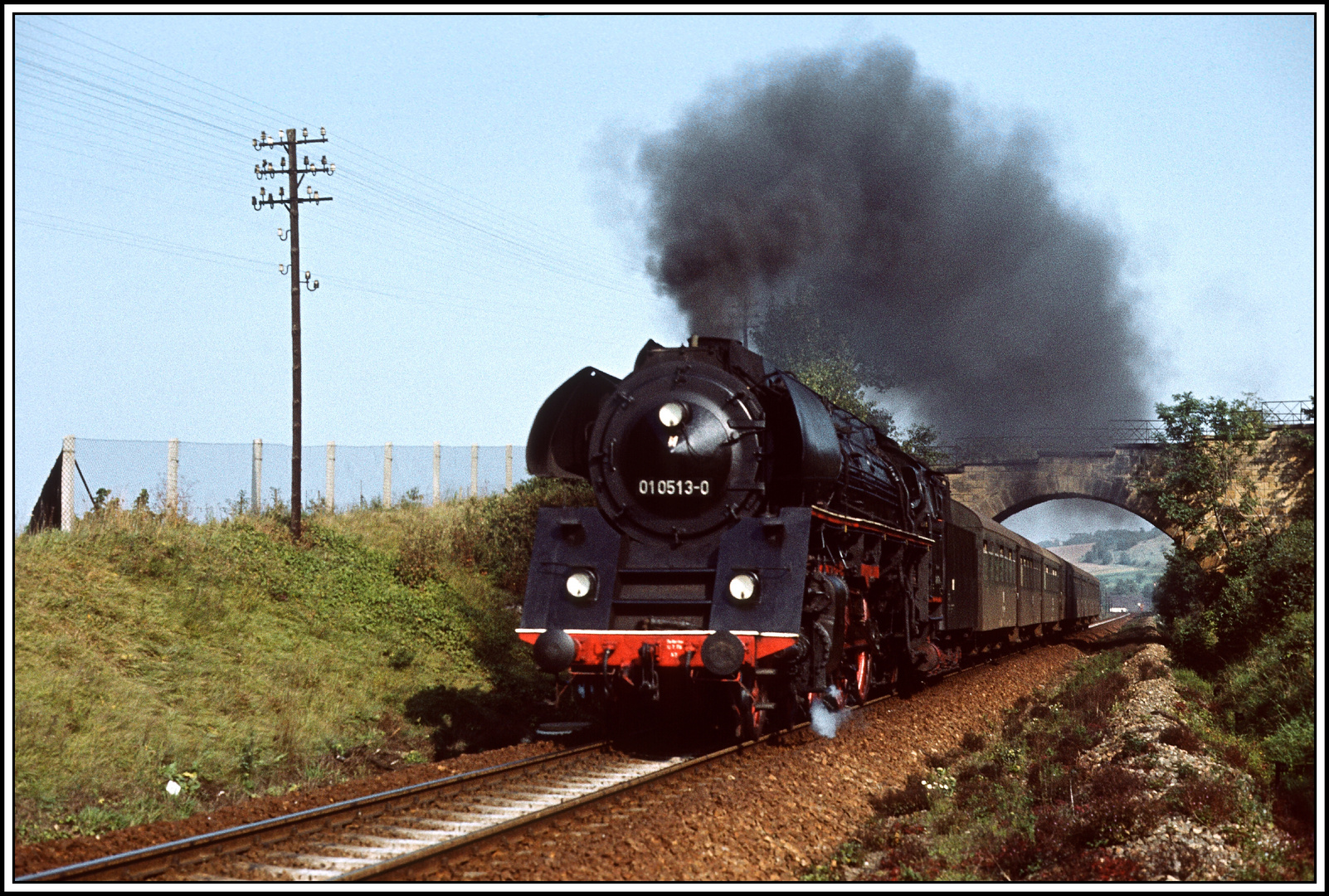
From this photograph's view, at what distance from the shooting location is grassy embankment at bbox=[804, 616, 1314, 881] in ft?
22.1

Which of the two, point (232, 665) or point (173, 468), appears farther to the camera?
point (173, 468)

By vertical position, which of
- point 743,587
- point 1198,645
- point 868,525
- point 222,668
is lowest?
point 1198,645

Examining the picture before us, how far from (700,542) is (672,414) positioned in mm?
1233

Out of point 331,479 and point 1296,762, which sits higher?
point 331,479

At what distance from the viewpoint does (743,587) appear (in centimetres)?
974

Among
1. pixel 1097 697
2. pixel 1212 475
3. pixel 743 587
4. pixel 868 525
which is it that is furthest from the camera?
pixel 1212 475

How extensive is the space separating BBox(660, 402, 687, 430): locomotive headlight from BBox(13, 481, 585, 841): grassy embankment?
4.58 m

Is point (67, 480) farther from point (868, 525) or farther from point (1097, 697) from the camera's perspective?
point (1097, 697)

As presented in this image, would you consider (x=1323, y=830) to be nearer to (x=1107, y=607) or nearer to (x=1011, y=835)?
(x=1011, y=835)

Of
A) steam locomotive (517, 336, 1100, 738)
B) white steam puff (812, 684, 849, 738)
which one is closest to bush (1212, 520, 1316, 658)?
white steam puff (812, 684, 849, 738)

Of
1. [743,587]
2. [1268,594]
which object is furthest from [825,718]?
[1268,594]
